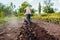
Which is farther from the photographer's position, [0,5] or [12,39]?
[0,5]

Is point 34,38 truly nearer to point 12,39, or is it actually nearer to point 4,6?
point 12,39

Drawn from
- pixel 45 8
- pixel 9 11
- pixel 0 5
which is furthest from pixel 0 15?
pixel 45 8

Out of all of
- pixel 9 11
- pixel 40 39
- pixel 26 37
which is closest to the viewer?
pixel 26 37

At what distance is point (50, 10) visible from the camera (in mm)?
55031

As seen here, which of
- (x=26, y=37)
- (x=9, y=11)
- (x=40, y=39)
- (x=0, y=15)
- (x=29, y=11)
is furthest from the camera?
(x=9, y=11)

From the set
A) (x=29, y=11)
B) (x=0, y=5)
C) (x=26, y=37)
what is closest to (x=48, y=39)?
(x=26, y=37)

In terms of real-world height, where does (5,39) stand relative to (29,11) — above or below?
below

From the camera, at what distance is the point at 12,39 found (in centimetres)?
981

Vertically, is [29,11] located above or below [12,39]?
above

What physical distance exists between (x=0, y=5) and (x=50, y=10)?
1361cm

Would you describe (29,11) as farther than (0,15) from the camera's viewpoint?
No

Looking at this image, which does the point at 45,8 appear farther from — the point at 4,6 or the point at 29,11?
the point at 29,11

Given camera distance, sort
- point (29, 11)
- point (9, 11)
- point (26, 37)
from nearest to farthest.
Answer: point (26, 37)
point (29, 11)
point (9, 11)

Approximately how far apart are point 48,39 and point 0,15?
78.0 feet
